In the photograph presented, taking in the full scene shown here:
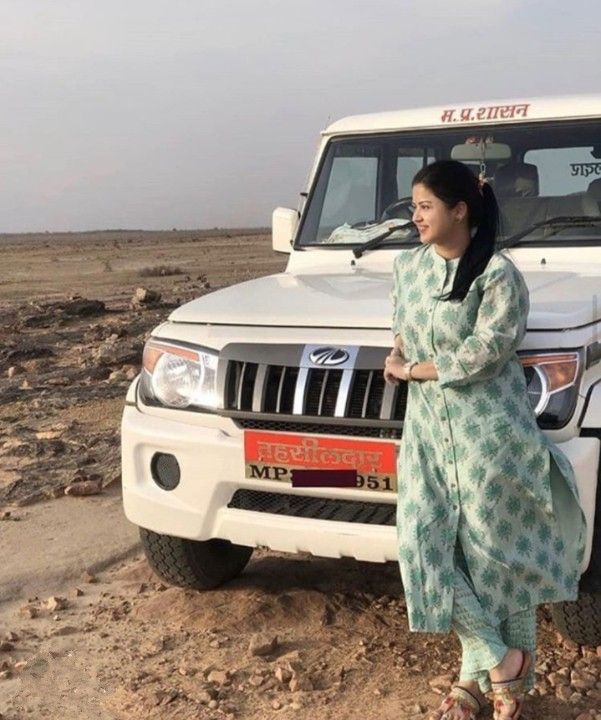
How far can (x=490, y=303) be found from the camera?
2.78 metres

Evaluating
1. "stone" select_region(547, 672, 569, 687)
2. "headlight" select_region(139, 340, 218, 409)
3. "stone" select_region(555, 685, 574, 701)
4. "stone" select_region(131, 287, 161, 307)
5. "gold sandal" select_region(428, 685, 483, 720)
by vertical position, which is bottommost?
"stone" select_region(131, 287, 161, 307)

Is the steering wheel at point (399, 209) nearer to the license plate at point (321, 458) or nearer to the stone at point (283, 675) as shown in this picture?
the license plate at point (321, 458)

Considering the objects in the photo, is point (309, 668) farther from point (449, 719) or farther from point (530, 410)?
point (530, 410)

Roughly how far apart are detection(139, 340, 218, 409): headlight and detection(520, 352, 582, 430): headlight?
1089mm

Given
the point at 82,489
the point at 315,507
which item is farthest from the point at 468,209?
the point at 82,489

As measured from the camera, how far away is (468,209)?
9.41 ft

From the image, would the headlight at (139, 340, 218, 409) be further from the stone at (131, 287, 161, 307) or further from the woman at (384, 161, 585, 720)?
the stone at (131, 287, 161, 307)

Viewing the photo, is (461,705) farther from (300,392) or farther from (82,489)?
(82,489)

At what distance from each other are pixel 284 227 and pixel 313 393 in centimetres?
192

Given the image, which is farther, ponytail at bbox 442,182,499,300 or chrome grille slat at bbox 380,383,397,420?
chrome grille slat at bbox 380,383,397,420

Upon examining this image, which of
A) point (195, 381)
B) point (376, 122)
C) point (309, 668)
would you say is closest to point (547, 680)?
point (309, 668)

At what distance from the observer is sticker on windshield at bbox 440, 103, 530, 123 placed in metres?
4.62

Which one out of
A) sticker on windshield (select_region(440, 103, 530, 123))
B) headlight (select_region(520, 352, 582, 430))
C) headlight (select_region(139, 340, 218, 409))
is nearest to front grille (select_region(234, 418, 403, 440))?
headlight (select_region(139, 340, 218, 409))

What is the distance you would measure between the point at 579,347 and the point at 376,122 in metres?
2.30
